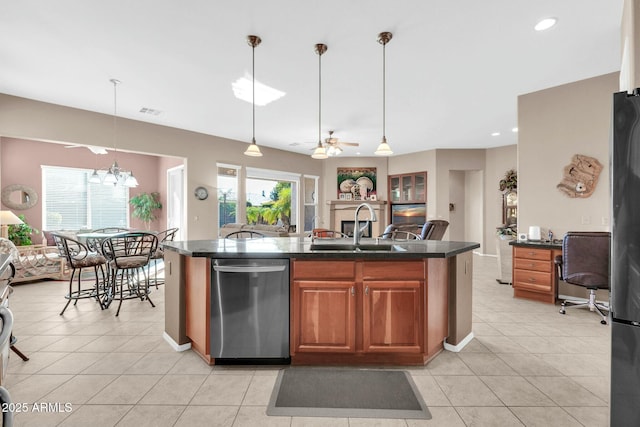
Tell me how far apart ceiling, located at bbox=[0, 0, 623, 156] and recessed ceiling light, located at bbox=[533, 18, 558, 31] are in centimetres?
5

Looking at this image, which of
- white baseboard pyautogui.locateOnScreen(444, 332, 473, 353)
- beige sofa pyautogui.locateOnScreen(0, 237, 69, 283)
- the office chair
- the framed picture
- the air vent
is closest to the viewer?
white baseboard pyautogui.locateOnScreen(444, 332, 473, 353)

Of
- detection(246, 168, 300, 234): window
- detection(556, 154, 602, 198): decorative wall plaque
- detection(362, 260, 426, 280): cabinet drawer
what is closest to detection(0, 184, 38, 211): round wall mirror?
detection(246, 168, 300, 234): window

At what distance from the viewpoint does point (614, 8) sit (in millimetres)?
2613

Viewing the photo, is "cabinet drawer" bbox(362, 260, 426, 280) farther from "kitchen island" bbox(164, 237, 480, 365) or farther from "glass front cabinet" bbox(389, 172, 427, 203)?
"glass front cabinet" bbox(389, 172, 427, 203)

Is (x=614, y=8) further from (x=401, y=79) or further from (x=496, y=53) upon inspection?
(x=401, y=79)

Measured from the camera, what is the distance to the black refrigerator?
4.21 feet

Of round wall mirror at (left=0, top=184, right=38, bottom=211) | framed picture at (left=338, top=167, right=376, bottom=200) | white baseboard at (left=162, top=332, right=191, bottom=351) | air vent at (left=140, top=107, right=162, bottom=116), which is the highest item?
air vent at (left=140, top=107, right=162, bottom=116)

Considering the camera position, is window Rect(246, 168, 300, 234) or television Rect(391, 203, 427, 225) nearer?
window Rect(246, 168, 300, 234)

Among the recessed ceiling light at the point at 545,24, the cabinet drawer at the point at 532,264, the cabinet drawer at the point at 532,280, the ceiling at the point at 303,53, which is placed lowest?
the cabinet drawer at the point at 532,280

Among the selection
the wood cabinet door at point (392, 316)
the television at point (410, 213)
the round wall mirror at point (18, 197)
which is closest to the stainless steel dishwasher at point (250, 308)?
the wood cabinet door at point (392, 316)

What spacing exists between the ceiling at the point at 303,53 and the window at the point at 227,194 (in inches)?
74.9

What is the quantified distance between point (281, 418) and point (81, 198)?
28.7ft

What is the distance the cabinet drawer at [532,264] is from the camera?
3.94m

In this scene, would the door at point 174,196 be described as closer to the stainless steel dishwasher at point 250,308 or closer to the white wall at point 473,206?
the stainless steel dishwasher at point 250,308
